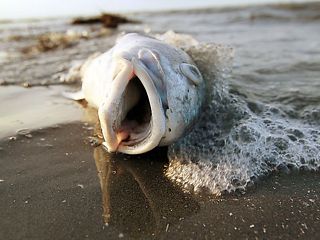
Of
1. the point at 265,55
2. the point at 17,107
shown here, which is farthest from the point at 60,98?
the point at 265,55

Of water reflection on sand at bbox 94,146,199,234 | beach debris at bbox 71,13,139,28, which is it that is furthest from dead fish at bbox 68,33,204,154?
beach debris at bbox 71,13,139,28

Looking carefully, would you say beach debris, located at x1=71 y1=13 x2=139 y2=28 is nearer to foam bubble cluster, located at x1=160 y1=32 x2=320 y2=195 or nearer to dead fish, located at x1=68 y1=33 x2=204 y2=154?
foam bubble cluster, located at x1=160 y1=32 x2=320 y2=195

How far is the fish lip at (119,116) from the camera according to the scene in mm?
2328

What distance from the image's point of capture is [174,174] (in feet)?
8.18

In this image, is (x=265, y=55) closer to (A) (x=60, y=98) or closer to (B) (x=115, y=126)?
(A) (x=60, y=98)

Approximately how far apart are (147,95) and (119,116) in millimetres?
239

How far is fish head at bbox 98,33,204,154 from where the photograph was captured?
2379 millimetres

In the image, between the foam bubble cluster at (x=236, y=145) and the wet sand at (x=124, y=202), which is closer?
the wet sand at (x=124, y=202)

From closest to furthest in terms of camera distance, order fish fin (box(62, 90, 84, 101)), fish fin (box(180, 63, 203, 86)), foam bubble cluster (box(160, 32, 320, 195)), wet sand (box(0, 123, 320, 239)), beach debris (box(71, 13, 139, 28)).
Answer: wet sand (box(0, 123, 320, 239)), foam bubble cluster (box(160, 32, 320, 195)), fish fin (box(180, 63, 203, 86)), fish fin (box(62, 90, 84, 101)), beach debris (box(71, 13, 139, 28))

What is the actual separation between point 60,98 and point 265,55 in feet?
10.8

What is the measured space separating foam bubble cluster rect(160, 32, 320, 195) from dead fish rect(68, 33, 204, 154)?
0.64ft

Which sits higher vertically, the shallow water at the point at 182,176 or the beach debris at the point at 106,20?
the shallow water at the point at 182,176

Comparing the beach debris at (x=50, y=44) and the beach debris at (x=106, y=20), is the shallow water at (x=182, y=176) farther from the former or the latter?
the beach debris at (x=106, y=20)

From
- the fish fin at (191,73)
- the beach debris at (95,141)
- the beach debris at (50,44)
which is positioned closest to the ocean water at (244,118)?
the fish fin at (191,73)
